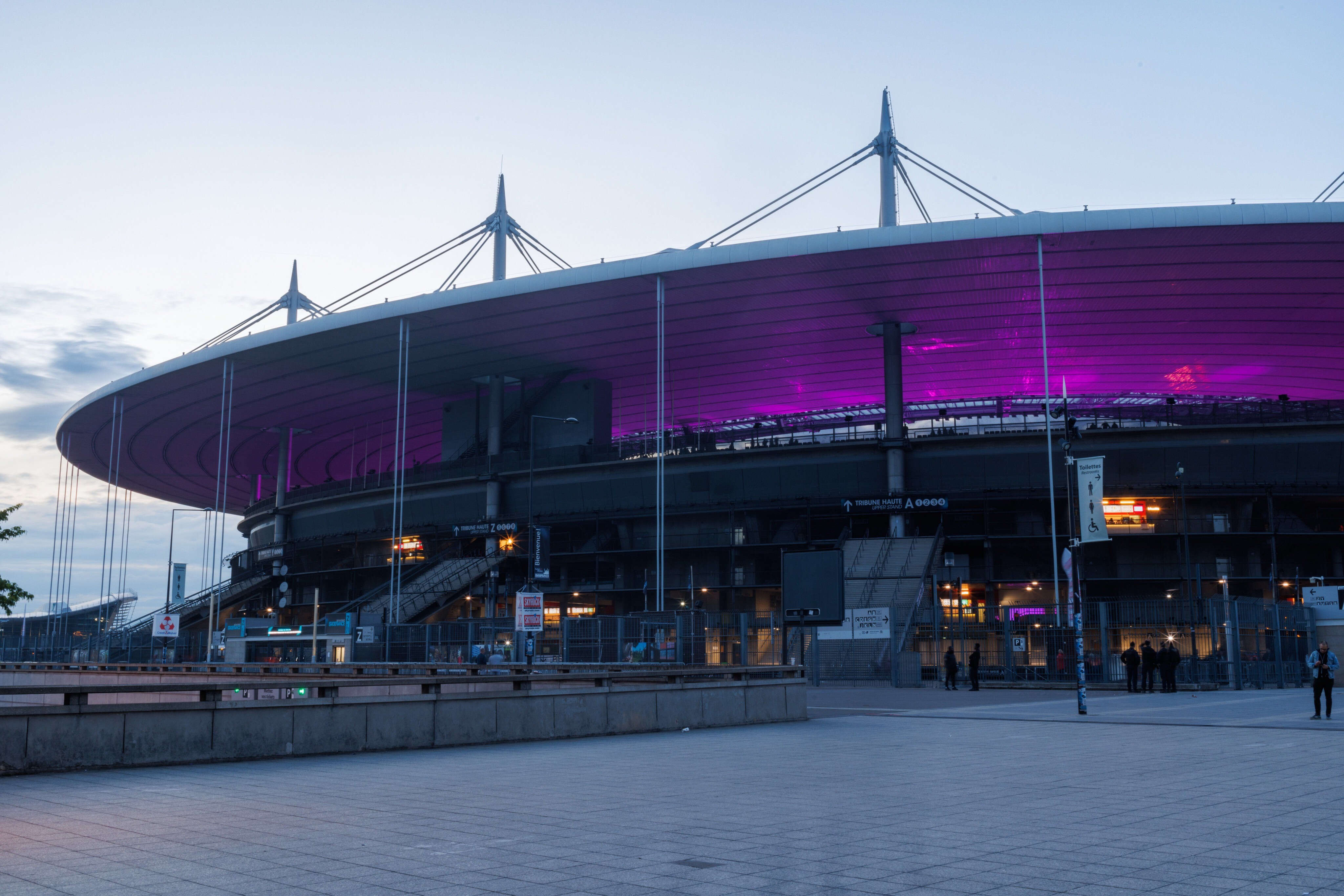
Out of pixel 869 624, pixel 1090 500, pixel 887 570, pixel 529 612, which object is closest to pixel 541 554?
pixel 869 624

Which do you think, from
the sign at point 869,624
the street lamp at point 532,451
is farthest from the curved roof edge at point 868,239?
the sign at point 869,624

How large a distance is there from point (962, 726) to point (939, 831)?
12.5 m

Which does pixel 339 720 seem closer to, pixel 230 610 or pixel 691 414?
pixel 691 414

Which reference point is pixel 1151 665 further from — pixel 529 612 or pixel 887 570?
pixel 887 570

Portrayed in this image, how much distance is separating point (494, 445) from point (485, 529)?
18.3 feet

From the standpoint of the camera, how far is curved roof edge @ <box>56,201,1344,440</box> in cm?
4534

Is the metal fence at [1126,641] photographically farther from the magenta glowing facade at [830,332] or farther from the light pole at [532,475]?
the magenta glowing facade at [830,332]

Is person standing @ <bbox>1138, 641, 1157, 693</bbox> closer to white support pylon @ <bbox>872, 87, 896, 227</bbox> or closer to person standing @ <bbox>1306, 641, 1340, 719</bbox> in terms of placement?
person standing @ <bbox>1306, 641, 1340, 719</bbox>

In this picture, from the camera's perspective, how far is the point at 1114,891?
6.94 m

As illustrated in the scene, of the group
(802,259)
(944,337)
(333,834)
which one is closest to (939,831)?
(333,834)

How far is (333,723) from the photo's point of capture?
16.1 metres

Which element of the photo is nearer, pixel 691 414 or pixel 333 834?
pixel 333 834

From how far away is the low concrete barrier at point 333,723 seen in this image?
13.8 metres

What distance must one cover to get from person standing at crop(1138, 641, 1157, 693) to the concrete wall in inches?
675
